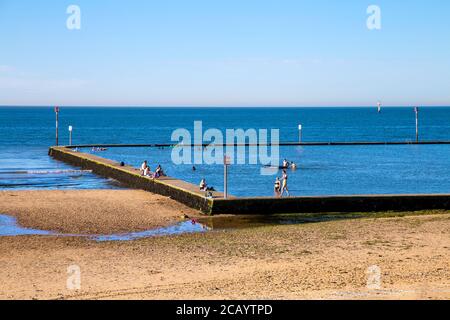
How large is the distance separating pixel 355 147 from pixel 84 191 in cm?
5748

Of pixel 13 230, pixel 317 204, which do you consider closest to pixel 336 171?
pixel 317 204

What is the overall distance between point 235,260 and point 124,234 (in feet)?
24.2

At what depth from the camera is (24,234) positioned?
25984 mm

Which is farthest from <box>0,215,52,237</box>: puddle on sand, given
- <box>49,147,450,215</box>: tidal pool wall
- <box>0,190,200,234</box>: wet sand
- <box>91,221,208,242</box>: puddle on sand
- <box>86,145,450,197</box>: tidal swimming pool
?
<box>86,145,450,197</box>: tidal swimming pool

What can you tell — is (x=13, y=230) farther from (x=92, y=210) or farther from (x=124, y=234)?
(x=92, y=210)

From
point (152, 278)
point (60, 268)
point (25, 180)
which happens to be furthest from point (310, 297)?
point (25, 180)

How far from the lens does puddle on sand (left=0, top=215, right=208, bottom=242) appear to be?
25672mm

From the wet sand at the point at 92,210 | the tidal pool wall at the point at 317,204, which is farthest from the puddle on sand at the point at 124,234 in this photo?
the tidal pool wall at the point at 317,204

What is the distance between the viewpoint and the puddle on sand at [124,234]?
84.2 ft

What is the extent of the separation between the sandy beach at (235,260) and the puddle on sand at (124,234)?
2.26 ft

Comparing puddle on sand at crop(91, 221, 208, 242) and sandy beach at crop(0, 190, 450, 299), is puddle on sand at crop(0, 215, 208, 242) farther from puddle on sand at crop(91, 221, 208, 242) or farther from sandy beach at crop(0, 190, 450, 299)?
sandy beach at crop(0, 190, 450, 299)

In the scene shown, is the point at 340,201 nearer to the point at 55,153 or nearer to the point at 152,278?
the point at 152,278

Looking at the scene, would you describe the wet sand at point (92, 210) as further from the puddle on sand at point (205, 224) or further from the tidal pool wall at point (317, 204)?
the tidal pool wall at point (317, 204)
